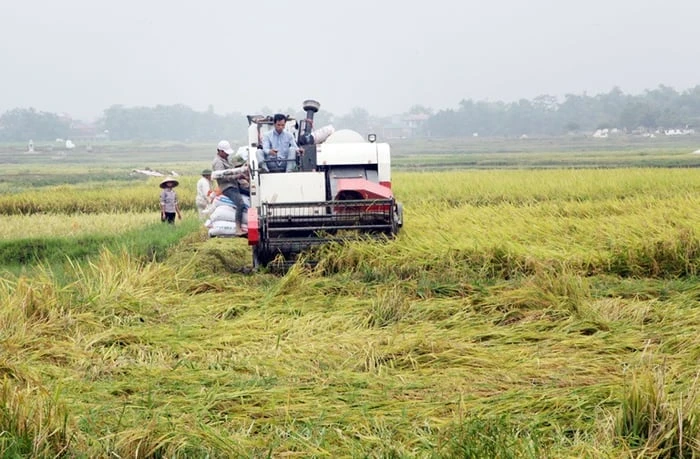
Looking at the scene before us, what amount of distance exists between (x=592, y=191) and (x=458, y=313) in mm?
11799

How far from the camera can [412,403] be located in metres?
4.43

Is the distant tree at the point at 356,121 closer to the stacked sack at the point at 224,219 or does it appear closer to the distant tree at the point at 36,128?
the distant tree at the point at 36,128

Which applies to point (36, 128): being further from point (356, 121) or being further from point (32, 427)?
point (32, 427)

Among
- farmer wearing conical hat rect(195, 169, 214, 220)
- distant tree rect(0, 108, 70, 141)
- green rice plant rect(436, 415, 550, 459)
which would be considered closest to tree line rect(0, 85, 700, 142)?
distant tree rect(0, 108, 70, 141)

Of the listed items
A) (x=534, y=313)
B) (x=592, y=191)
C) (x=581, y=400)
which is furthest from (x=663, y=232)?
(x=592, y=191)

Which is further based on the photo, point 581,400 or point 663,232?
point 663,232

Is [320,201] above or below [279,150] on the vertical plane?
below

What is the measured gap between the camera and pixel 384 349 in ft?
18.1

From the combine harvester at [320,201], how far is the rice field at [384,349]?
33 cm

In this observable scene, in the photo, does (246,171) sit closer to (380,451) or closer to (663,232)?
(663,232)

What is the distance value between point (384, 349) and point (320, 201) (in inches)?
149

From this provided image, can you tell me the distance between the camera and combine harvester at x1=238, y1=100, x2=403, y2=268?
29.0 feet

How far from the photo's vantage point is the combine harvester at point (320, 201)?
8852mm

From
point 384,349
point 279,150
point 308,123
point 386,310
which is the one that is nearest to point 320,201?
point 279,150
